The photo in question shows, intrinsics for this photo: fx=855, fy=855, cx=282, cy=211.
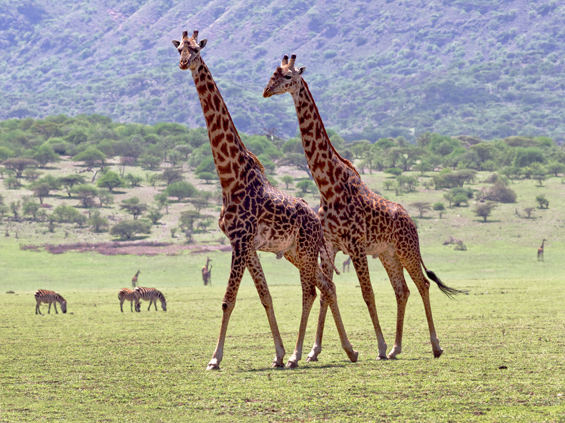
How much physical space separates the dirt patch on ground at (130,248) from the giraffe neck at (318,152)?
4123 cm

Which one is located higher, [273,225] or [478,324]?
[273,225]

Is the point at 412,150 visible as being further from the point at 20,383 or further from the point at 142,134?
the point at 20,383

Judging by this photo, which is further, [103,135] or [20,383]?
[103,135]

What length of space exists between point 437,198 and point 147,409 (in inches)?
2532

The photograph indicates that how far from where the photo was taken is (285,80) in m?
12.2

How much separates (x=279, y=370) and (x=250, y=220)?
208cm

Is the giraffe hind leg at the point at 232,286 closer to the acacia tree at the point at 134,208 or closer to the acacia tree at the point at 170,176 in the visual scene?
the acacia tree at the point at 134,208

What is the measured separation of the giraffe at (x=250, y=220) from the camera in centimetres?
1164

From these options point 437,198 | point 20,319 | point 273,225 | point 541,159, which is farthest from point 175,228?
point 273,225

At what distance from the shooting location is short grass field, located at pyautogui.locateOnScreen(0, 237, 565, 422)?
349 inches

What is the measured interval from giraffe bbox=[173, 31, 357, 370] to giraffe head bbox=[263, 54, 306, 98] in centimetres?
74

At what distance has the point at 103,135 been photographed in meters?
102

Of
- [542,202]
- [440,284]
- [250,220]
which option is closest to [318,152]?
[250,220]

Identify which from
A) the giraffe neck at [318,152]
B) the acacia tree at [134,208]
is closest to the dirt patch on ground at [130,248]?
the acacia tree at [134,208]
